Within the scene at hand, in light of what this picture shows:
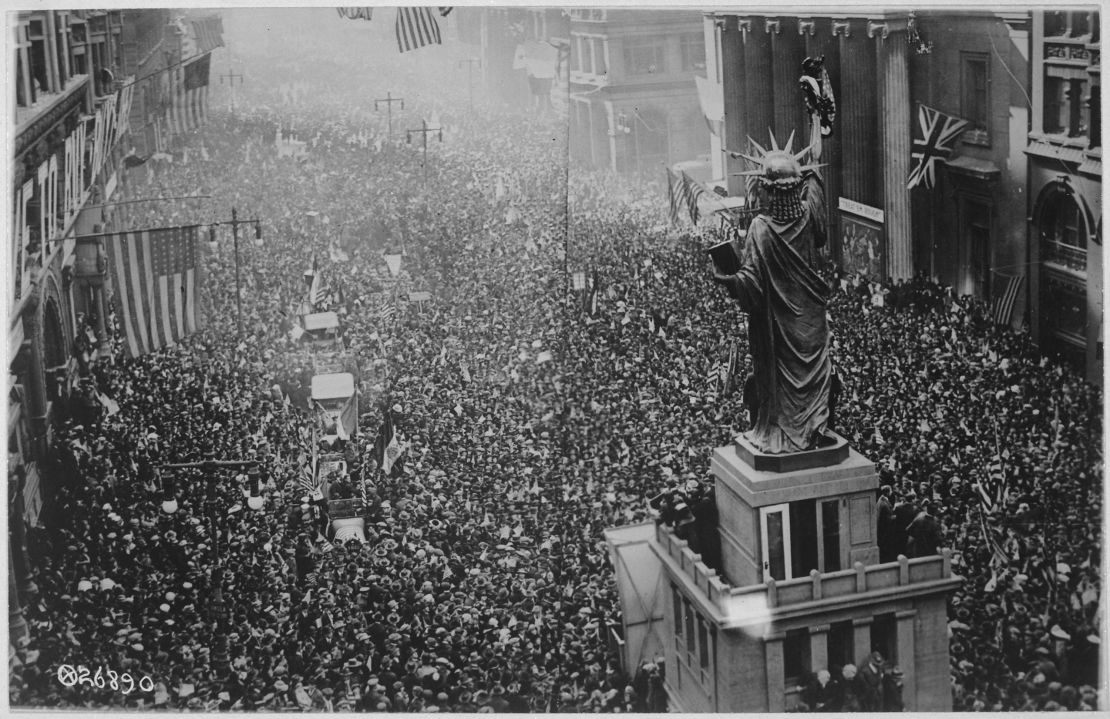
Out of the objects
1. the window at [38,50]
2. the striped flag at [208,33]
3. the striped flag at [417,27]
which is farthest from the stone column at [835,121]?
the window at [38,50]

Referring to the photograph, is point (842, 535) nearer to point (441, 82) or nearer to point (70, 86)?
point (441, 82)

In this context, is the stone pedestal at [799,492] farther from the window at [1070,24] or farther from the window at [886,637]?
the window at [1070,24]

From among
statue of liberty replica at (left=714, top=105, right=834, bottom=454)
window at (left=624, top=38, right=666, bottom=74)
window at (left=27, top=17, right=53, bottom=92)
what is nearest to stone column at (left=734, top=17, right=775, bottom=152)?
window at (left=624, top=38, right=666, bottom=74)

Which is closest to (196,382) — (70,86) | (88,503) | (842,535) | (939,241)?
(88,503)

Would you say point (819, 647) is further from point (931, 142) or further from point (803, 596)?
point (931, 142)

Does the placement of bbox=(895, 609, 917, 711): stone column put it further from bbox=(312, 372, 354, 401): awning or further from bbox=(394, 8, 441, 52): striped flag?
bbox=(394, 8, 441, 52): striped flag
